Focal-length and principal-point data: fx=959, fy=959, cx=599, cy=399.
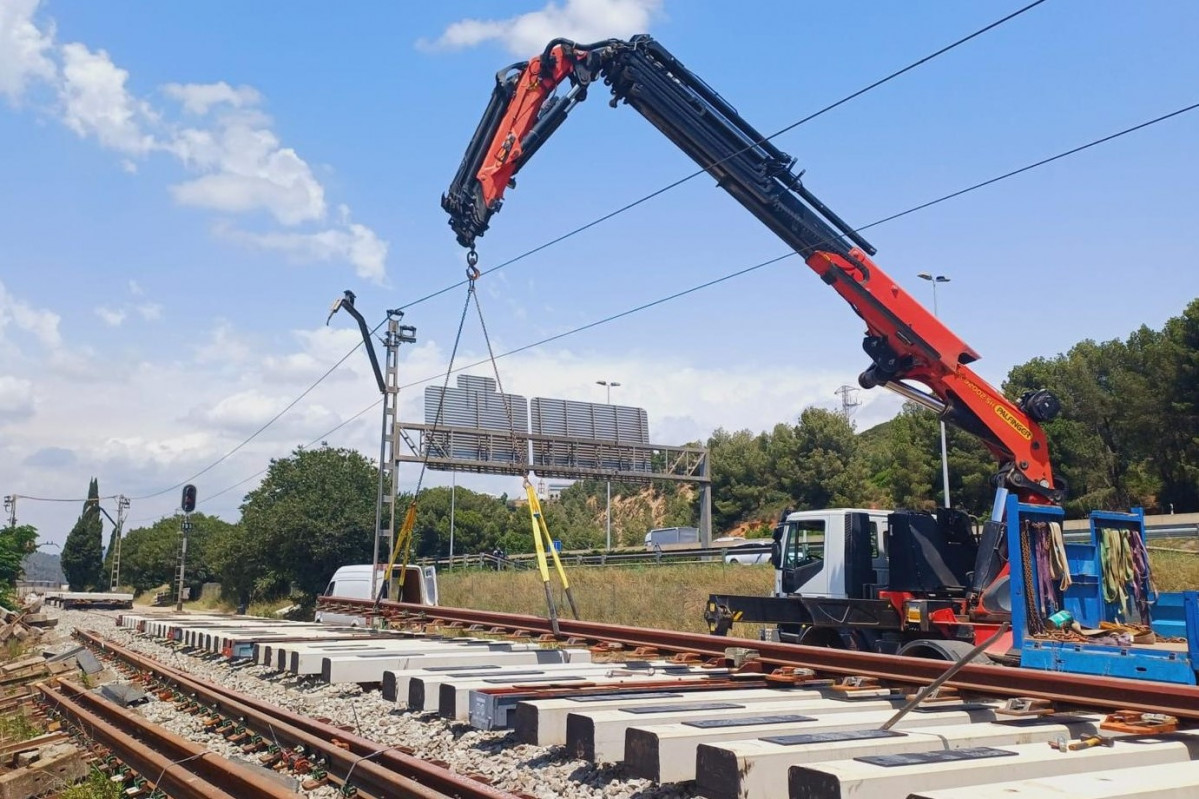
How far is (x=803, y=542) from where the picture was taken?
43.2 ft

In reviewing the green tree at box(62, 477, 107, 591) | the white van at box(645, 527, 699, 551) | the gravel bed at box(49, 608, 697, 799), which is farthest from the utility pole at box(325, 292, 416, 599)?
the green tree at box(62, 477, 107, 591)

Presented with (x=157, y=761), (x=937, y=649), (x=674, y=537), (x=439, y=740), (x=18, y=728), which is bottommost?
(x=18, y=728)

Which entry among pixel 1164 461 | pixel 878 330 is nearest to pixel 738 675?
pixel 878 330

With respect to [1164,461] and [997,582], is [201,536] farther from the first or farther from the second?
[997,582]

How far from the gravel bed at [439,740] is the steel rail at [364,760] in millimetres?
297

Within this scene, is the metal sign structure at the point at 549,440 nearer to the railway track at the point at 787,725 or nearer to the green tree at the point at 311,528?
the green tree at the point at 311,528

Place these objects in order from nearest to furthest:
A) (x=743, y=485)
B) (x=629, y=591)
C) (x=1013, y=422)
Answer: (x=1013, y=422)
(x=629, y=591)
(x=743, y=485)

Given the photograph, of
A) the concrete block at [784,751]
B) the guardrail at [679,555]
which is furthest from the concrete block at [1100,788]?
the guardrail at [679,555]

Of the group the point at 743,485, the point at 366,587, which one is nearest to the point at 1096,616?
the point at 366,587

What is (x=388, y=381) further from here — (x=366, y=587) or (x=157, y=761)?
Answer: (x=157, y=761)

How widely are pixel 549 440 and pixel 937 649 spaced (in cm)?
2651

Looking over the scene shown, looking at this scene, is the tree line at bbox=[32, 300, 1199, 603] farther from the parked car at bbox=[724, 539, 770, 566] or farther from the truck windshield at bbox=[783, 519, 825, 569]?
the truck windshield at bbox=[783, 519, 825, 569]

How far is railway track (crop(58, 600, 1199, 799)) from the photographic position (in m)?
4.09

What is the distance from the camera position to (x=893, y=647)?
1141 centimetres
